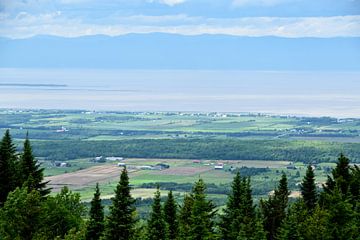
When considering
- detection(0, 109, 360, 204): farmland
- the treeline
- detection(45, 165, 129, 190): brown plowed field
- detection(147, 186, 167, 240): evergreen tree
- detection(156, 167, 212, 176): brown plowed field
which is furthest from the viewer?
the treeline

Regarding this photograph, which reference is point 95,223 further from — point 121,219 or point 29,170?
point 29,170

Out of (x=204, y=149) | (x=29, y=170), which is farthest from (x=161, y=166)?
(x=29, y=170)

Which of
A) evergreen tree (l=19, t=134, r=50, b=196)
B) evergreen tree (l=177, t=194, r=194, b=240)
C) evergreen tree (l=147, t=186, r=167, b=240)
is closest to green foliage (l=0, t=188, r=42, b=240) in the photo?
evergreen tree (l=147, t=186, r=167, b=240)

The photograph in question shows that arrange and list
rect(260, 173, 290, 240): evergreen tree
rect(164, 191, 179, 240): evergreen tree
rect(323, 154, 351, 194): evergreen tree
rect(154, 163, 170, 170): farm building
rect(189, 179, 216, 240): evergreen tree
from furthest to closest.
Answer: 1. rect(154, 163, 170, 170): farm building
2. rect(323, 154, 351, 194): evergreen tree
3. rect(260, 173, 290, 240): evergreen tree
4. rect(164, 191, 179, 240): evergreen tree
5. rect(189, 179, 216, 240): evergreen tree

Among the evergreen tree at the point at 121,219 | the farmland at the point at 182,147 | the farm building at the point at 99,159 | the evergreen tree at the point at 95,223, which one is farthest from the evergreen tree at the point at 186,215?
the farm building at the point at 99,159

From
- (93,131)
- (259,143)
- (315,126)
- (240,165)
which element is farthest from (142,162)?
(315,126)

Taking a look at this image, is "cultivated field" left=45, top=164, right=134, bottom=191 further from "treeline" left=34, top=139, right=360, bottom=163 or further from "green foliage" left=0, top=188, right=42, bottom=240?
"green foliage" left=0, top=188, right=42, bottom=240
